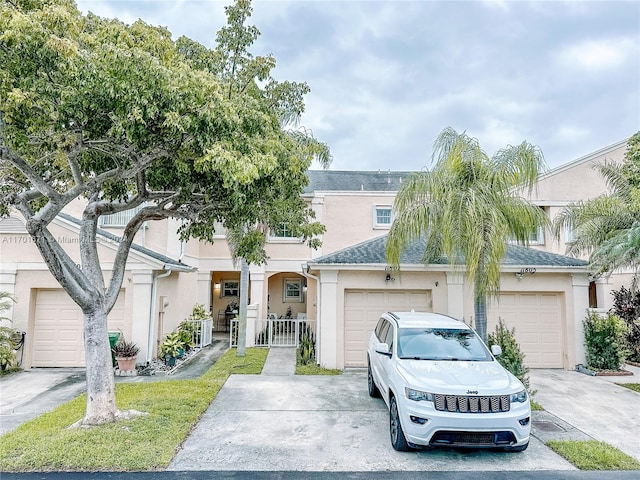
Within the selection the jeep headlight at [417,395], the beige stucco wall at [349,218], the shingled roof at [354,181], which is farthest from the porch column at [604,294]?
the jeep headlight at [417,395]

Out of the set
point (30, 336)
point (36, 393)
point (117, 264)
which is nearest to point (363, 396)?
point (117, 264)

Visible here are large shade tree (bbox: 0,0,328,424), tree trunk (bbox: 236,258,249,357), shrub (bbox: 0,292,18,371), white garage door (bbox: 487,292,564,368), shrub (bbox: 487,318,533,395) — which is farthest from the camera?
tree trunk (bbox: 236,258,249,357)

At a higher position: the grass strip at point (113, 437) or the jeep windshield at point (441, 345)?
the jeep windshield at point (441, 345)

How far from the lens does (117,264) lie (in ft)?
22.8

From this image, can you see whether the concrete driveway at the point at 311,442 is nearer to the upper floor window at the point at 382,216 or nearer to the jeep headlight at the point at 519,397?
the jeep headlight at the point at 519,397

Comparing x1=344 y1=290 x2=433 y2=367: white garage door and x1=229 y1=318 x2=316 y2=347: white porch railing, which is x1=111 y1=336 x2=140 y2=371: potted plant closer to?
x1=229 y1=318 x2=316 y2=347: white porch railing

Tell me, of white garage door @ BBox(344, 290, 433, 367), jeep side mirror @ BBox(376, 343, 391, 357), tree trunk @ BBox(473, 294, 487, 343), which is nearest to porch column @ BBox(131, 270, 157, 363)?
white garage door @ BBox(344, 290, 433, 367)

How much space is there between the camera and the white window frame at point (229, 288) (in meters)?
21.1

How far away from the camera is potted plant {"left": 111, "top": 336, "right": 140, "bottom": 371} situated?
10.3m

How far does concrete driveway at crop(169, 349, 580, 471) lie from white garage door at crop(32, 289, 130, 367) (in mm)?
5766

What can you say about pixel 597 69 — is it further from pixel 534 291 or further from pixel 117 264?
pixel 117 264

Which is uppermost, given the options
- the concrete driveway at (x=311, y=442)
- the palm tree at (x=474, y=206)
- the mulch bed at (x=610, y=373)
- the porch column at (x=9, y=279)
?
the palm tree at (x=474, y=206)

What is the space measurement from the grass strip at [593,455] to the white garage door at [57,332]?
432 inches

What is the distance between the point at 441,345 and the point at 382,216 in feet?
38.9
